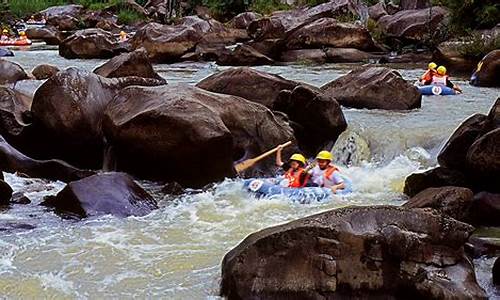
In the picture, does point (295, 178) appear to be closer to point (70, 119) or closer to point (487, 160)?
point (487, 160)

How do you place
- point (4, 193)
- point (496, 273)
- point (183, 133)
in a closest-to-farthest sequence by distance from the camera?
point (496, 273) → point (4, 193) → point (183, 133)

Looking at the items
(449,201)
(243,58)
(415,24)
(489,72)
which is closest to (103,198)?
(449,201)

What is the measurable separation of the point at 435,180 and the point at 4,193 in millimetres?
4689

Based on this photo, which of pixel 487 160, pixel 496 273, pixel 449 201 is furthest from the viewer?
pixel 487 160

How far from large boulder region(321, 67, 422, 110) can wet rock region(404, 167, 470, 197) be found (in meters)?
4.37

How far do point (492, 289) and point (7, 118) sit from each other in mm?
7373

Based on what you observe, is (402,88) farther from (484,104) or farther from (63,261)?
(63,261)

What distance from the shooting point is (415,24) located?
76.7 ft

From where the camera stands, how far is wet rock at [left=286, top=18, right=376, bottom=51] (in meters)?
22.1

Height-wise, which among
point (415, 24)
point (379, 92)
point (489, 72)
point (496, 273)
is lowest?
point (415, 24)

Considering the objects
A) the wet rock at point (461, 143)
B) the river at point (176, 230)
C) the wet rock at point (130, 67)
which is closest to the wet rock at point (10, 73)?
the wet rock at point (130, 67)

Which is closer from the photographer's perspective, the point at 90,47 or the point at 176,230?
the point at 176,230

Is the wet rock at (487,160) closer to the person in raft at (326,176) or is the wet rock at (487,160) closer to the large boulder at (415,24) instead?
the person in raft at (326,176)

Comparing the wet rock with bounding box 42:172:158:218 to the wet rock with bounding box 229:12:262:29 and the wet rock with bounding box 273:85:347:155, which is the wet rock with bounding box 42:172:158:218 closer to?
the wet rock with bounding box 273:85:347:155
